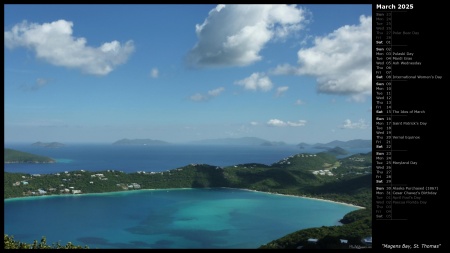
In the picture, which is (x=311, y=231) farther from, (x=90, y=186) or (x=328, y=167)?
(x=328, y=167)

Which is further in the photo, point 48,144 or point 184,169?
point 48,144

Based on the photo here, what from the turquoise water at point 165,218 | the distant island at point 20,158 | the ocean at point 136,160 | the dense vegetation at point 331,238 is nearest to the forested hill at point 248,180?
the turquoise water at point 165,218

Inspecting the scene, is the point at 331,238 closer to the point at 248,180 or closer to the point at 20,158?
the point at 248,180

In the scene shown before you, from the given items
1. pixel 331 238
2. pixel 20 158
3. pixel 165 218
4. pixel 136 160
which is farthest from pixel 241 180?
pixel 20 158

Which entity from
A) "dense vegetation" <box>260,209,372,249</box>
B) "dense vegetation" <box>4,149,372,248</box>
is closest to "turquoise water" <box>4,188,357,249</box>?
"dense vegetation" <box>4,149,372,248</box>

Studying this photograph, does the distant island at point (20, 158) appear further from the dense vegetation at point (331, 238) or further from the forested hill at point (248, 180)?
the dense vegetation at point (331, 238)
